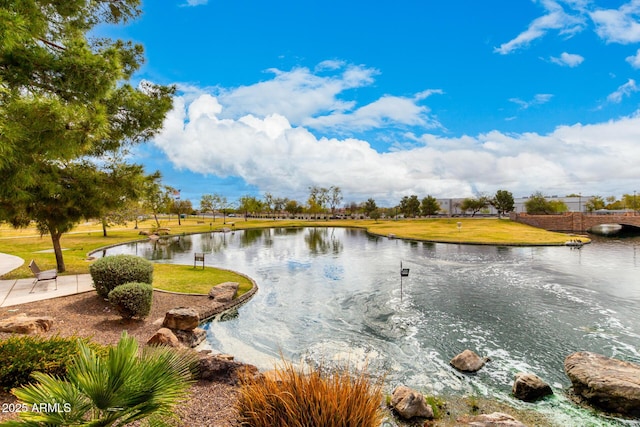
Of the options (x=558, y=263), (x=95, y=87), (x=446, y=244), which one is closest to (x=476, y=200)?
(x=446, y=244)

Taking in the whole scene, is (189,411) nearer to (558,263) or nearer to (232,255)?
(232,255)

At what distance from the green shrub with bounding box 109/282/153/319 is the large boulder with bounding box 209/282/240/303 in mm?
3770

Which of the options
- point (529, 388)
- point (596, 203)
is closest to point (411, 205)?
point (596, 203)

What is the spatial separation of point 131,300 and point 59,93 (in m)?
6.33

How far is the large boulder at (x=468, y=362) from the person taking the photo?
9.15 meters

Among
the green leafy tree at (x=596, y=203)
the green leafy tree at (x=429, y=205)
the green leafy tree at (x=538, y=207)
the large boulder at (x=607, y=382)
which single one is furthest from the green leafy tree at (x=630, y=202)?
the large boulder at (x=607, y=382)

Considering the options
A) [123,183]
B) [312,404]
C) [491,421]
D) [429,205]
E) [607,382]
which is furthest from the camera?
[429,205]

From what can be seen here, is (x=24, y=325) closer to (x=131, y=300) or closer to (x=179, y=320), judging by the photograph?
(x=131, y=300)

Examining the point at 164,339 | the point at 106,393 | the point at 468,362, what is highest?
the point at 106,393

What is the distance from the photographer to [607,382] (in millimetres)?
7605

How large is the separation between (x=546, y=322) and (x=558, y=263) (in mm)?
16217

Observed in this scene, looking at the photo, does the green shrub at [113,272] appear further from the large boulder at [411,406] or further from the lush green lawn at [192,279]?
the large boulder at [411,406]

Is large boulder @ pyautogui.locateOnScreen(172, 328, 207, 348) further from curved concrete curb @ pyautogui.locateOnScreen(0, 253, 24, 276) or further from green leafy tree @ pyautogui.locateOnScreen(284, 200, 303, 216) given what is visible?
green leafy tree @ pyautogui.locateOnScreen(284, 200, 303, 216)

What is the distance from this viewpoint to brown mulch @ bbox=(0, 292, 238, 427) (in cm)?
486
